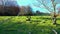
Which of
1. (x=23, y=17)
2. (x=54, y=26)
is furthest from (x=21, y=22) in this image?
(x=54, y=26)

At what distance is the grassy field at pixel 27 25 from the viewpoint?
22.2 feet

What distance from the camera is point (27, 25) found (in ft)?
23.7

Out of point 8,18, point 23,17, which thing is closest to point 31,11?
point 23,17

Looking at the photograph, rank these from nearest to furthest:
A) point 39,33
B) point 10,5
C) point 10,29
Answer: point 39,33 < point 10,29 < point 10,5

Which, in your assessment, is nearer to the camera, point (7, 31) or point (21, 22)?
point (7, 31)

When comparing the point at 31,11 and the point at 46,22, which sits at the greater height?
the point at 31,11

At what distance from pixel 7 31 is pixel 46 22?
165cm

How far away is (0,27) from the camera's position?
23.5 ft

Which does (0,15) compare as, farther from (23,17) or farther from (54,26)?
(54,26)

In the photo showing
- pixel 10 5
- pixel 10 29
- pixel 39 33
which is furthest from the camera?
pixel 10 5

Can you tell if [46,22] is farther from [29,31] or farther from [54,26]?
[29,31]

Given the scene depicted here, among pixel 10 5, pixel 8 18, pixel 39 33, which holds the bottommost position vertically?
pixel 39 33

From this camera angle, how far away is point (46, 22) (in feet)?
24.2

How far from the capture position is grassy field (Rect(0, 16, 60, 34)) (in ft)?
22.2
